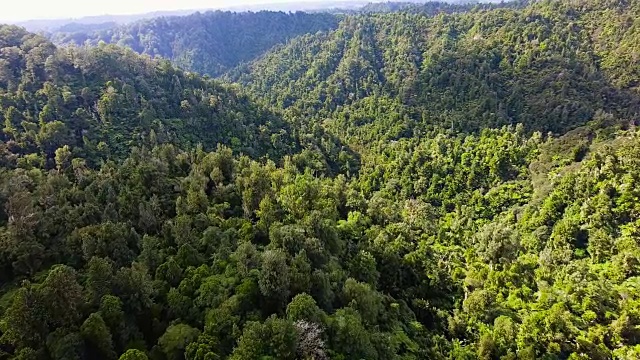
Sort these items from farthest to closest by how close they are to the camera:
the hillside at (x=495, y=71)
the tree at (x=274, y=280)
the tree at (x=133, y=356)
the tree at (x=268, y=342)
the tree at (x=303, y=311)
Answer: the hillside at (x=495, y=71)
the tree at (x=274, y=280)
the tree at (x=303, y=311)
the tree at (x=268, y=342)
the tree at (x=133, y=356)

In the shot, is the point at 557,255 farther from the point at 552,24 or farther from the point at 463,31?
the point at 463,31

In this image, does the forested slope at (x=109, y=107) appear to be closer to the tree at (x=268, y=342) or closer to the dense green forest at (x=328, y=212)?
the dense green forest at (x=328, y=212)

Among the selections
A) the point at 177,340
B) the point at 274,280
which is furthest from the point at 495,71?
the point at 177,340

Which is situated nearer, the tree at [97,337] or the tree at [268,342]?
the tree at [268,342]

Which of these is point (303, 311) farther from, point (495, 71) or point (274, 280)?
point (495, 71)

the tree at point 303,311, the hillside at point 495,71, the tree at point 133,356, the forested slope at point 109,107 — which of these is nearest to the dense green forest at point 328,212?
the tree at point 133,356

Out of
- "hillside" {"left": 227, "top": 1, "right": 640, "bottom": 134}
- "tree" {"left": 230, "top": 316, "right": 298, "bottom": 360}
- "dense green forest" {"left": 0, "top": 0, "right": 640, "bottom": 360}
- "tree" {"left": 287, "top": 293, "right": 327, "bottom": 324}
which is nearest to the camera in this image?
"tree" {"left": 230, "top": 316, "right": 298, "bottom": 360}

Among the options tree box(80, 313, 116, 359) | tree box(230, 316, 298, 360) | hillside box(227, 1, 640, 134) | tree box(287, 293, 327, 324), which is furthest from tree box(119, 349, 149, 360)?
hillside box(227, 1, 640, 134)

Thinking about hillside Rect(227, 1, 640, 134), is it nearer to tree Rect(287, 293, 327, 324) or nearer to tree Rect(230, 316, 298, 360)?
tree Rect(287, 293, 327, 324)
